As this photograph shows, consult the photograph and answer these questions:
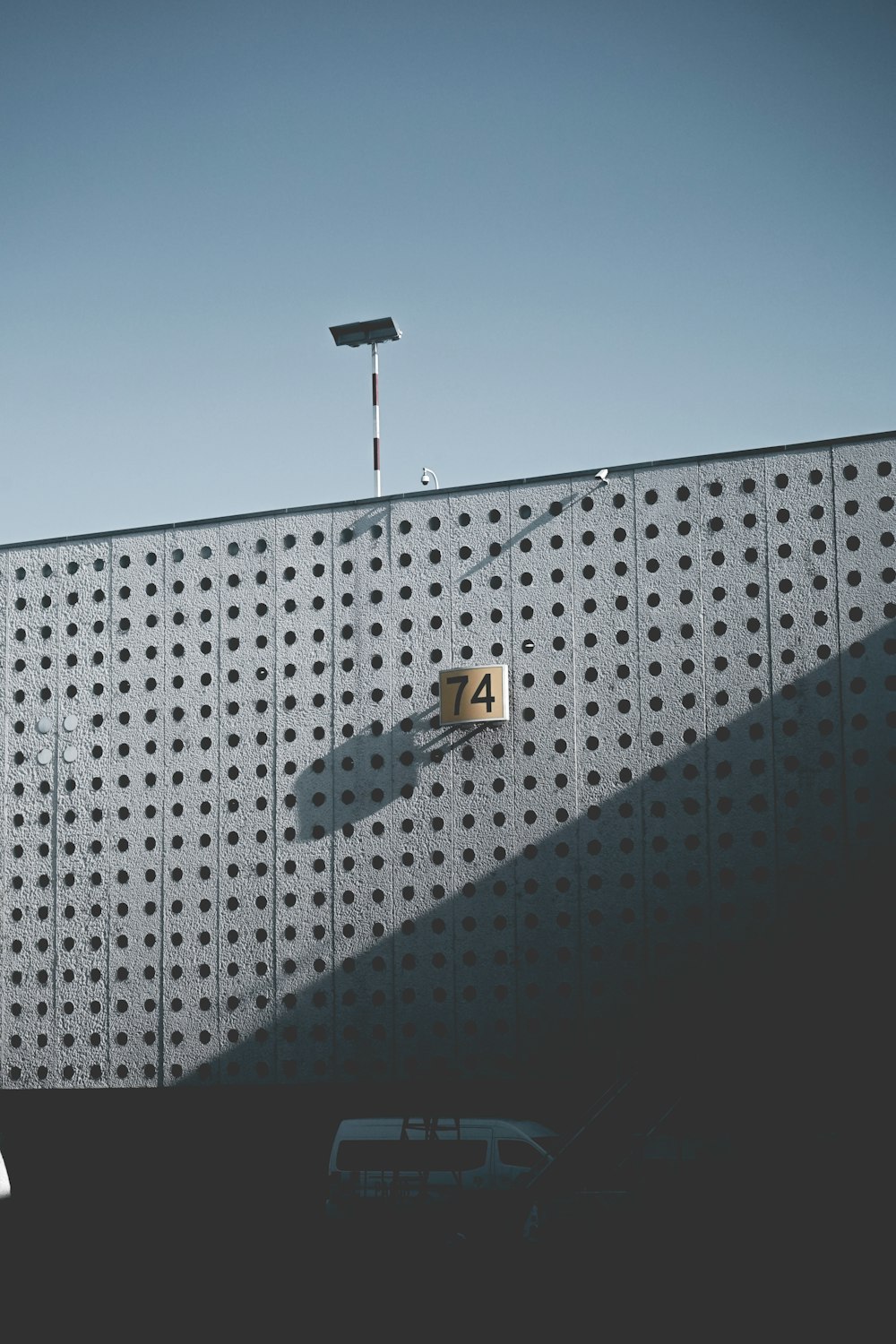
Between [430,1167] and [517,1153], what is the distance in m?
1.00

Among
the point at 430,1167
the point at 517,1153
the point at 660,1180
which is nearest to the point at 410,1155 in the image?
the point at 430,1167

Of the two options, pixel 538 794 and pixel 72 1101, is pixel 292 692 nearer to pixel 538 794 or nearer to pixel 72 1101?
pixel 538 794

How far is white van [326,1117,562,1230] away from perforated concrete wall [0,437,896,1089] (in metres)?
0.81

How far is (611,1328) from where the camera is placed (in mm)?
10000

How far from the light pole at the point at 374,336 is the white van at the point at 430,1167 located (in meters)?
8.93

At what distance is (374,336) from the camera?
18562mm

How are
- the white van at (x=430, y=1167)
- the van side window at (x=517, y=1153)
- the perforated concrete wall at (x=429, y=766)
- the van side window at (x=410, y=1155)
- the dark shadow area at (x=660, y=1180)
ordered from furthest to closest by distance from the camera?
the perforated concrete wall at (x=429, y=766) → the van side window at (x=410, y=1155) → the van side window at (x=517, y=1153) → the white van at (x=430, y=1167) → the dark shadow area at (x=660, y=1180)

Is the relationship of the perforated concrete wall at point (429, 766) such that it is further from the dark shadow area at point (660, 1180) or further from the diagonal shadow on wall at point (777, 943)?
the dark shadow area at point (660, 1180)

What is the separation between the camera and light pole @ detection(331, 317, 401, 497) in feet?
60.2

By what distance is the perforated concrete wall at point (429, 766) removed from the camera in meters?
15.0

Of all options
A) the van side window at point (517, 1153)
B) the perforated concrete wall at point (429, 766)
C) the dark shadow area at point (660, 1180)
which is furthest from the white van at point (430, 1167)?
the perforated concrete wall at point (429, 766)

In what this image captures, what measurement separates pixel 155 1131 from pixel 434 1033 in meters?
4.31

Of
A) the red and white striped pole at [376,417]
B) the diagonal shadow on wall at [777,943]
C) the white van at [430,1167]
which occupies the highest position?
the red and white striped pole at [376,417]

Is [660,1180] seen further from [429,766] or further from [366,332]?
[366,332]
